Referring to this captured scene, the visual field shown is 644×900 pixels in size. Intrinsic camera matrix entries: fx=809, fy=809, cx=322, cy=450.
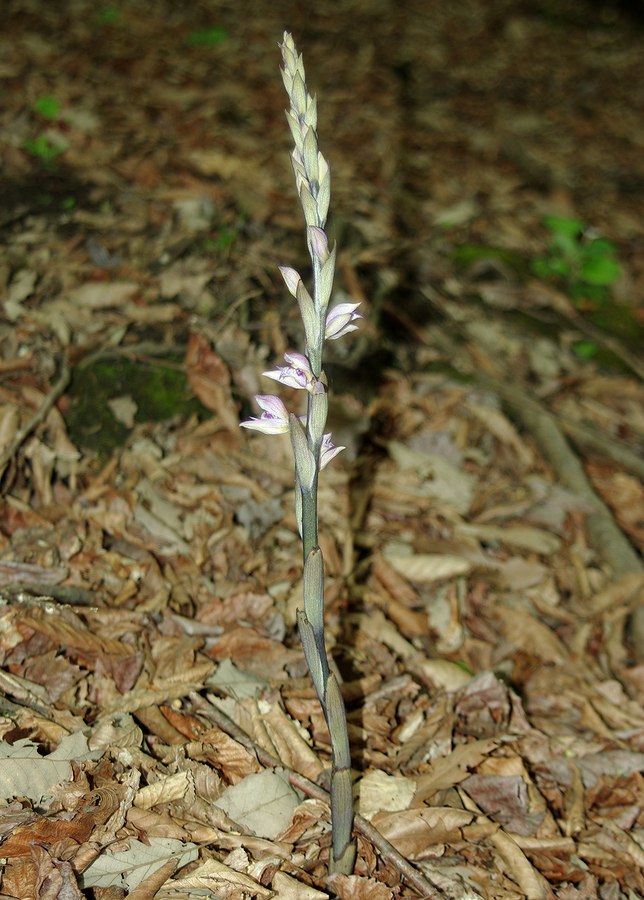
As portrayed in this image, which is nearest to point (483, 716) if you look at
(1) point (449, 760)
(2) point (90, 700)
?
(1) point (449, 760)

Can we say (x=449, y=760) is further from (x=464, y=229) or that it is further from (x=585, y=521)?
(x=464, y=229)

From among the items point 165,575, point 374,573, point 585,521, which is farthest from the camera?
point 585,521

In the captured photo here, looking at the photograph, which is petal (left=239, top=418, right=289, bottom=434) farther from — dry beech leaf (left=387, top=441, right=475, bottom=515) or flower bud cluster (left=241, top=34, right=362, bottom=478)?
dry beech leaf (left=387, top=441, right=475, bottom=515)

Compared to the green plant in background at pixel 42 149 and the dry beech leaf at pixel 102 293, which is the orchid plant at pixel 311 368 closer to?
the dry beech leaf at pixel 102 293

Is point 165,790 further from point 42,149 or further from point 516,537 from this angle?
point 42,149

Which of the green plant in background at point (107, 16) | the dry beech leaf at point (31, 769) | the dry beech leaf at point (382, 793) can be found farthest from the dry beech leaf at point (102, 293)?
the green plant in background at point (107, 16)

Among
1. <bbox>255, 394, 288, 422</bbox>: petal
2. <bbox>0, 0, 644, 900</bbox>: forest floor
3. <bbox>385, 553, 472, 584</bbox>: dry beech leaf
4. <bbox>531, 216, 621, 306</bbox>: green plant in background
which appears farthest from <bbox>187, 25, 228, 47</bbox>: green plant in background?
<bbox>255, 394, 288, 422</bbox>: petal
